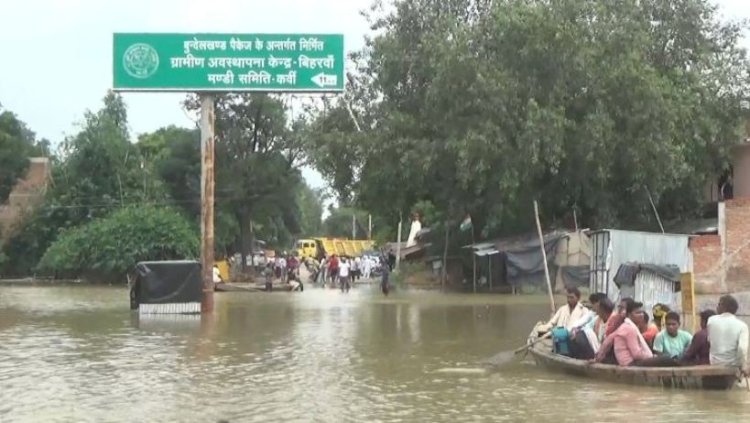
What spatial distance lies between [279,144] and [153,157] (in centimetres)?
1139

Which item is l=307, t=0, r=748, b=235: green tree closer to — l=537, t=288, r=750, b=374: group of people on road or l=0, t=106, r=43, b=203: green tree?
l=537, t=288, r=750, b=374: group of people on road

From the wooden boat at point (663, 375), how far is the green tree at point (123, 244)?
38193 mm

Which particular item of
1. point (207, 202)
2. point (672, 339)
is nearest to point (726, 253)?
point (207, 202)

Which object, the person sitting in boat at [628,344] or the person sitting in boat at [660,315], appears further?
the person sitting in boat at [660,315]

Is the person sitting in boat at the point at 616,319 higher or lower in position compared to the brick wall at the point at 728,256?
lower

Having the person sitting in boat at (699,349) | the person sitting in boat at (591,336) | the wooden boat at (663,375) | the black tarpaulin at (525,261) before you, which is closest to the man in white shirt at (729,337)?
the wooden boat at (663,375)

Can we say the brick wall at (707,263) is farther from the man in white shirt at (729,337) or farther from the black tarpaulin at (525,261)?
the man in white shirt at (729,337)

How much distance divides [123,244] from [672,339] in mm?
40672

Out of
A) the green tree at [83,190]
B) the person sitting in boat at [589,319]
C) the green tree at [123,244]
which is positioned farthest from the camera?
the green tree at [83,190]

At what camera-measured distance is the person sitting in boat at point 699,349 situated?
12.0 metres

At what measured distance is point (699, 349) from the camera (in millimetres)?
12047

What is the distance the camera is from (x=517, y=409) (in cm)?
1094

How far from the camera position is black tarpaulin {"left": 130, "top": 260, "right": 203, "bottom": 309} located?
2505cm

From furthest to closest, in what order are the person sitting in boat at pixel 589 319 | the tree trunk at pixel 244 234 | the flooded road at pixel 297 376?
the tree trunk at pixel 244 234 → the person sitting in boat at pixel 589 319 → the flooded road at pixel 297 376
